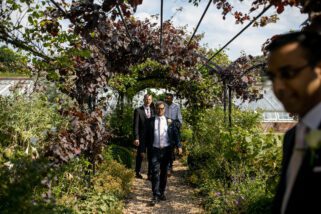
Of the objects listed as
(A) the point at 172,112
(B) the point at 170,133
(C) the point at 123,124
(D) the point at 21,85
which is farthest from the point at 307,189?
(C) the point at 123,124

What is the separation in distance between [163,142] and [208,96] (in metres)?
4.24

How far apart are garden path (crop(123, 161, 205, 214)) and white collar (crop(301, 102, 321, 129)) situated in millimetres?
4452

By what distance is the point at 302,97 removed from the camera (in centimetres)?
116

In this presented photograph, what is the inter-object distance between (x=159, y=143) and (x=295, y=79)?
15.2 ft

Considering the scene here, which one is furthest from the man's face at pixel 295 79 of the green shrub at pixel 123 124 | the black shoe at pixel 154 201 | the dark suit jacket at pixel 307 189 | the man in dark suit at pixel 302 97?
the green shrub at pixel 123 124

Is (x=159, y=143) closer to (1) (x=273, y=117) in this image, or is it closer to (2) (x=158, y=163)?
(2) (x=158, y=163)

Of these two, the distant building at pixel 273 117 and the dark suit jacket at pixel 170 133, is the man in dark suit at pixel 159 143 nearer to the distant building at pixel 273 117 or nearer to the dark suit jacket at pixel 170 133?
the dark suit jacket at pixel 170 133

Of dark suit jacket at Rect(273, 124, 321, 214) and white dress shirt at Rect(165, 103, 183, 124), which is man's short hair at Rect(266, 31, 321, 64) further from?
white dress shirt at Rect(165, 103, 183, 124)

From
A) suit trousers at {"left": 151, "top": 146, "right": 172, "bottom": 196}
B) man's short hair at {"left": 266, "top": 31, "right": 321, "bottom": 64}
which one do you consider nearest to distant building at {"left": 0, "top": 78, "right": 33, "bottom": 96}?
suit trousers at {"left": 151, "top": 146, "right": 172, "bottom": 196}

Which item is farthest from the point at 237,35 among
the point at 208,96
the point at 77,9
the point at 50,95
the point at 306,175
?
the point at 208,96

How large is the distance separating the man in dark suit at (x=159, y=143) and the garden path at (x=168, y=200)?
0.68 ft

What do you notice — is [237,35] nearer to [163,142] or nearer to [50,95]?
[163,142]

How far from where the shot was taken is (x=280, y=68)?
1.20 meters

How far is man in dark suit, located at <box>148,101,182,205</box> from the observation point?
18.8 feet
